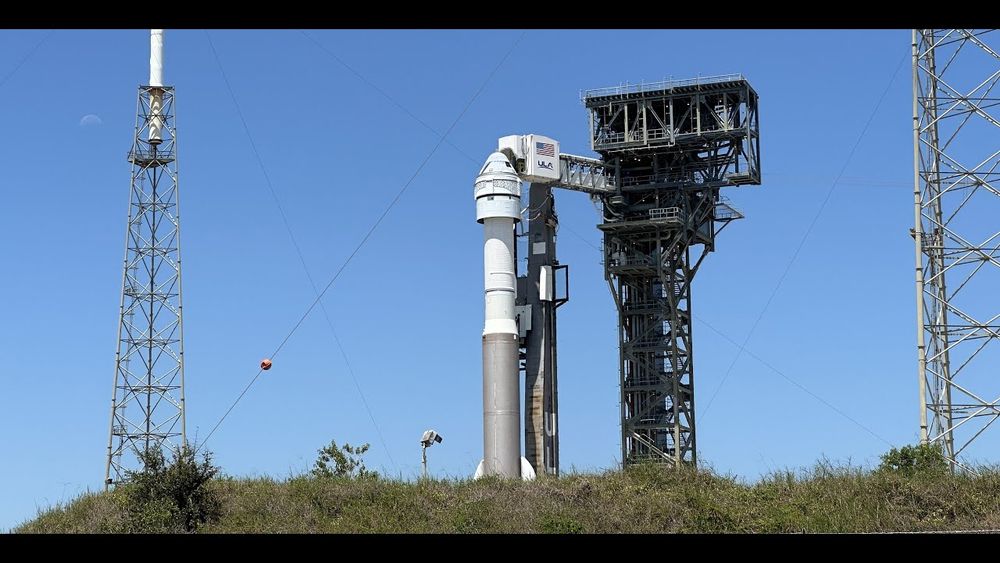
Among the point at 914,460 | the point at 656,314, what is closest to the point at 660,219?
the point at 656,314

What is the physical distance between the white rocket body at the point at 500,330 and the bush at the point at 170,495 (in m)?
13.0

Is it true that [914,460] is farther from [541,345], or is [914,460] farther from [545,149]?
[545,149]

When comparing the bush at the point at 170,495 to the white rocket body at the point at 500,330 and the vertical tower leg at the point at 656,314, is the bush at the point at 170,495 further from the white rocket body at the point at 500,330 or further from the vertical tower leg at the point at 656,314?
the vertical tower leg at the point at 656,314

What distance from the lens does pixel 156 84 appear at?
5562 centimetres

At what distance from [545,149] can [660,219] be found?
9.04 m

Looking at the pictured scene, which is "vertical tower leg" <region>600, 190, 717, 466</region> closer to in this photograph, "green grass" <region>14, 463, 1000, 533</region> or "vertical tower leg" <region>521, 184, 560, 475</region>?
"vertical tower leg" <region>521, 184, 560, 475</region>

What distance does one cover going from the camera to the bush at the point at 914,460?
39.8m

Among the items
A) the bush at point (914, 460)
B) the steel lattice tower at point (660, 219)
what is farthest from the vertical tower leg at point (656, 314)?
the bush at point (914, 460)

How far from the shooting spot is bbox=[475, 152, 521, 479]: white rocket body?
48.3 meters

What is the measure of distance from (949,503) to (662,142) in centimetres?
3177

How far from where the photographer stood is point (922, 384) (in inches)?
1672

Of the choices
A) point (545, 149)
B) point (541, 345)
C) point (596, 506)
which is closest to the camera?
point (596, 506)
